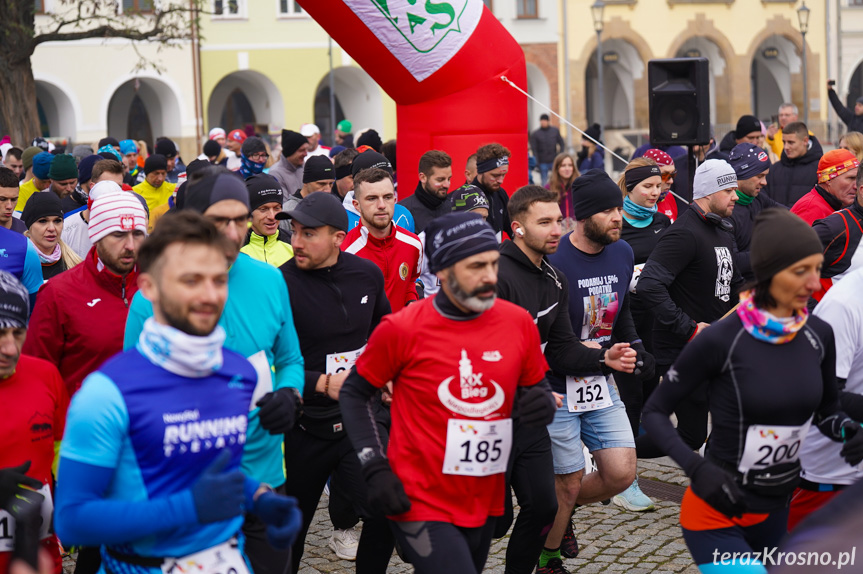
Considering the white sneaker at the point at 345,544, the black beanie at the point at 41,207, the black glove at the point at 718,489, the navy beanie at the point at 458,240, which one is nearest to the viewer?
the black glove at the point at 718,489

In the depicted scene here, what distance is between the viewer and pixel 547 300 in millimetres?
5379

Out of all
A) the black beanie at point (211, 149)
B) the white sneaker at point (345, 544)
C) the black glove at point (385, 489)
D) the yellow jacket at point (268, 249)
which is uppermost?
the black beanie at point (211, 149)

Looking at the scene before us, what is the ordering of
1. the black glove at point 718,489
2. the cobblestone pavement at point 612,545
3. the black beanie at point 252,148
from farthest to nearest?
the black beanie at point 252,148 → the cobblestone pavement at point 612,545 → the black glove at point 718,489

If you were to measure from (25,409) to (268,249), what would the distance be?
10.1ft

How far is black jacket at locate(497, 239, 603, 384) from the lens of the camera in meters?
5.31

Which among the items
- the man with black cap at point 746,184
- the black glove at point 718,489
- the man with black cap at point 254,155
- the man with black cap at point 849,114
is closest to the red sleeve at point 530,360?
the black glove at point 718,489

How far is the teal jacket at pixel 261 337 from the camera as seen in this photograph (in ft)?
13.0

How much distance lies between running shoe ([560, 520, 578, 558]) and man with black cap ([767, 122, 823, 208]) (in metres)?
5.74

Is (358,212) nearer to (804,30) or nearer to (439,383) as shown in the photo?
(439,383)

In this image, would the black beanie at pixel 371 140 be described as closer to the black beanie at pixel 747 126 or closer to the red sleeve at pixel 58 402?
the black beanie at pixel 747 126

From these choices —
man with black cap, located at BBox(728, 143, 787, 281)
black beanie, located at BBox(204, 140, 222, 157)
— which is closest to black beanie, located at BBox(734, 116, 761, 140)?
man with black cap, located at BBox(728, 143, 787, 281)

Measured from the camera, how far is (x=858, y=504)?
255cm

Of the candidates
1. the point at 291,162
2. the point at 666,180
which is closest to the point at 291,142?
the point at 291,162

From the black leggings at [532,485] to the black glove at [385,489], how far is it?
48.4 inches
